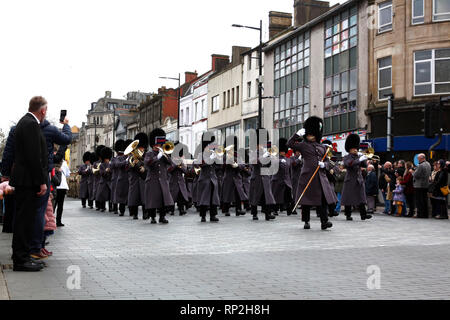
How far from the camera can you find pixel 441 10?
2956cm

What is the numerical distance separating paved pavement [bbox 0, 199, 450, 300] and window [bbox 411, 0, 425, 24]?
763 inches

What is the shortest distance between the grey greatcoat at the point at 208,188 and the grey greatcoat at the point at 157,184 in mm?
1119

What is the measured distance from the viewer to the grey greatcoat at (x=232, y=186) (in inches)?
Answer: 727

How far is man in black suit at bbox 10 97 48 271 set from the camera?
7.39 metres

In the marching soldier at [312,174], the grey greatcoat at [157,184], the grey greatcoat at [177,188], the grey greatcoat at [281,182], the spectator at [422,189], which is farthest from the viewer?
the grey greatcoat at [177,188]

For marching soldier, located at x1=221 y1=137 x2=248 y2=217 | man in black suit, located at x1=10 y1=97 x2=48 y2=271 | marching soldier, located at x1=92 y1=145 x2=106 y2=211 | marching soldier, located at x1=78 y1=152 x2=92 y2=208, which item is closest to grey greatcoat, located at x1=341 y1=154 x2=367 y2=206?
marching soldier, located at x1=221 y1=137 x2=248 y2=217

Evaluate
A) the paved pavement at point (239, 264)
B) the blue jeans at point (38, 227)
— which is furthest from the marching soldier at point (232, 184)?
the blue jeans at point (38, 227)

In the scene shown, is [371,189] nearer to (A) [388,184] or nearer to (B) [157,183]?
(A) [388,184]

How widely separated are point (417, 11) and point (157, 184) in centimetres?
2015

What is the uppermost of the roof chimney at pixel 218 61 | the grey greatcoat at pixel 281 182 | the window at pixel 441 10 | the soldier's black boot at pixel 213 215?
the roof chimney at pixel 218 61

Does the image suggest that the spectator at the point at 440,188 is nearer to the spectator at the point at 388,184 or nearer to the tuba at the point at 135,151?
the spectator at the point at 388,184

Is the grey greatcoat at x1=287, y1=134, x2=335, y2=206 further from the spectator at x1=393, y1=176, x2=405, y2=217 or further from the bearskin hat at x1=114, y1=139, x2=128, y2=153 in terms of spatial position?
the bearskin hat at x1=114, y1=139, x2=128, y2=153

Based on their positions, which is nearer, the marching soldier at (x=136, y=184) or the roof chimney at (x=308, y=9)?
the marching soldier at (x=136, y=184)

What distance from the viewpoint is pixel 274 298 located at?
5.88 m
